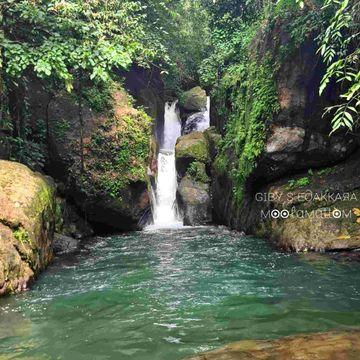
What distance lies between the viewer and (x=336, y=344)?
3.94 metres

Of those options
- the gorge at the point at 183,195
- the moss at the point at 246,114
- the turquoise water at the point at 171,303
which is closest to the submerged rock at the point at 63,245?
the gorge at the point at 183,195

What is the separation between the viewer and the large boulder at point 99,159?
12.8 m

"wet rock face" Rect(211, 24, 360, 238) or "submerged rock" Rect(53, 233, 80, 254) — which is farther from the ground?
"wet rock face" Rect(211, 24, 360, 238)

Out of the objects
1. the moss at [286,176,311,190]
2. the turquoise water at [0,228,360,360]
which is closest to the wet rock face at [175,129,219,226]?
the moss at [286,176,311,190]

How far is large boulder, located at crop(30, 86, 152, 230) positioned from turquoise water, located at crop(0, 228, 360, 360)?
12.7 ft

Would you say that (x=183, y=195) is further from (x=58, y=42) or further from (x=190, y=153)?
(x=58, y=42)

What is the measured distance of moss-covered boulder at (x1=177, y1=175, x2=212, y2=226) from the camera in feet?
48.4

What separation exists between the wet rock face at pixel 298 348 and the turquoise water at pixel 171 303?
0.72ft

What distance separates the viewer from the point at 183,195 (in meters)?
15.3

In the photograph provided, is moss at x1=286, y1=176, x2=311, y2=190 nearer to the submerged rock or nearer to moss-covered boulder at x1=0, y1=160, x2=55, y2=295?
the submerged rock

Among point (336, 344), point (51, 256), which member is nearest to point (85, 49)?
point (51, 256)

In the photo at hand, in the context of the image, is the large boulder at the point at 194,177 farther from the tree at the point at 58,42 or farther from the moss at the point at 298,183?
the tree at the point at 58,42

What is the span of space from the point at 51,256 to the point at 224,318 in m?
4.77

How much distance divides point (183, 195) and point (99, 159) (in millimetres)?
3667
